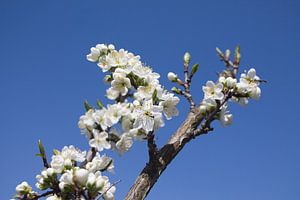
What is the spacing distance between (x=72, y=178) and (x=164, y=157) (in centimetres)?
62

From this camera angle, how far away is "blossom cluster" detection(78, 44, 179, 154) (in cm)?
245

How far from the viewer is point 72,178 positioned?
90.2 inches

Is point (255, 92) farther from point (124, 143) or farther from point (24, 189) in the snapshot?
point (24, 189)

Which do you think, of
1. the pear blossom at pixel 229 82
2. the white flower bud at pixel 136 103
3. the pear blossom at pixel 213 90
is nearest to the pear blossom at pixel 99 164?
the white flower bud at pixel 136 103

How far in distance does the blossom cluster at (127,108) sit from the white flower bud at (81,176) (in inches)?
7.4

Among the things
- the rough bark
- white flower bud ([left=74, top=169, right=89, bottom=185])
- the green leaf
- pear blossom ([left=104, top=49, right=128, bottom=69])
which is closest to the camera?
white flower bud ([left=74, top=169, right=89, bottom=185])

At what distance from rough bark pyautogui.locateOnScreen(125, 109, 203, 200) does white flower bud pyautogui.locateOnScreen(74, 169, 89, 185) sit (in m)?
0.29

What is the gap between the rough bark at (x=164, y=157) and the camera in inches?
94.0

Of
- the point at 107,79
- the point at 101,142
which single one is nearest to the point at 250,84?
the point at 107,79

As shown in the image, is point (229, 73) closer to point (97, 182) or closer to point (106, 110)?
point (106, 110)

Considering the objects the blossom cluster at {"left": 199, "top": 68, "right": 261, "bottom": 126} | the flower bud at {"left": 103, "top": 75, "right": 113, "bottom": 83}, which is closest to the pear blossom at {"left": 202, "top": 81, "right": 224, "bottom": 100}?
the blossom cluster at {"left": 199, "top": 68, "right": 261, "bottom": 126}

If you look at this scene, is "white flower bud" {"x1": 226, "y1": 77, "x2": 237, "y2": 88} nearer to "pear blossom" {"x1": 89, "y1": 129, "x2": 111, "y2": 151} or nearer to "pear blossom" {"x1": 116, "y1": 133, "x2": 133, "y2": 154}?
"pear blossom" {"x1": 116, "y1": 133, "x2": 133, "y2": 154}

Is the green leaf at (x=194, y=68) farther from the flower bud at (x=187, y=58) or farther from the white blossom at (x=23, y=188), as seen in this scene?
the white blossom at (x=23, y=188)

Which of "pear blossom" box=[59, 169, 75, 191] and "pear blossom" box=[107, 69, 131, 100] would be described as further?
"pear blossom" box=[107, 69, 131, 100]
